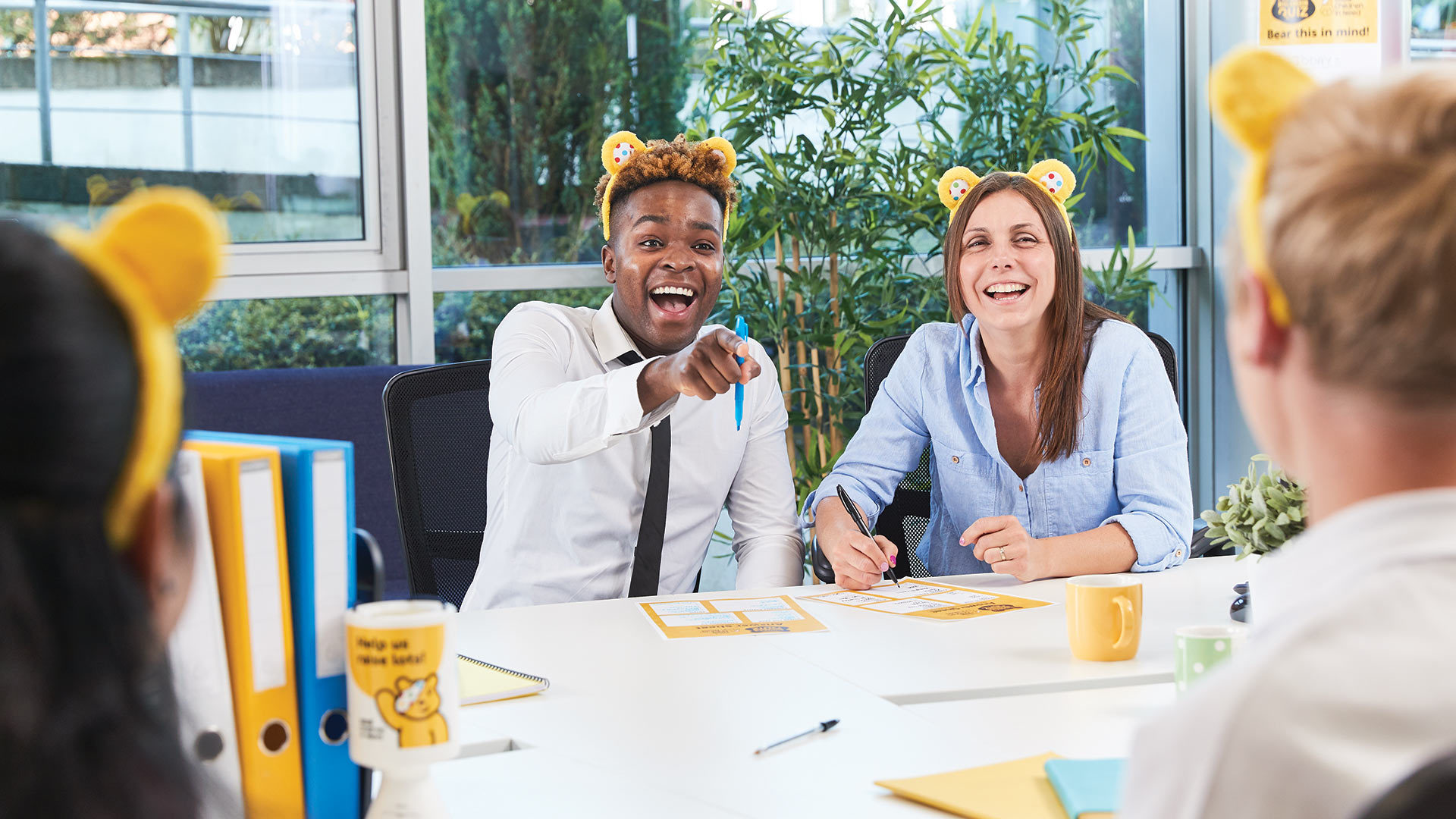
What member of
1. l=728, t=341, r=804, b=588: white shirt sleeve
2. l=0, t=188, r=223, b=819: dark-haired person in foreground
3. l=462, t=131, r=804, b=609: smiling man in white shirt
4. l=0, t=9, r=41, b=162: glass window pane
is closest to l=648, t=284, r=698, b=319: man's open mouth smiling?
l=462, t=131, r=804, b=609: smiling man in white shirt

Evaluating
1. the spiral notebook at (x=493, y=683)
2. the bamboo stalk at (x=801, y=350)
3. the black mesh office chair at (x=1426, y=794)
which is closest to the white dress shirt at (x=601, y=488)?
the spiral notebook at (x=493, y=683)

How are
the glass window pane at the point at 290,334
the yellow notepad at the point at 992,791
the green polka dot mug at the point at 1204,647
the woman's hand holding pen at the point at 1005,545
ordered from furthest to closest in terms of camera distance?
1. the glass window pane at the point at 290,334
2. the woman's hand holding pen at the point at 1005,545
3. the green polka dot mug at the point at 1204,647
4. the yellow notepad at the point at 992,791

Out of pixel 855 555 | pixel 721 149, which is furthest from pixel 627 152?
pixel 855 555

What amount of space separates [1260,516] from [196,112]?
3117 millimetres

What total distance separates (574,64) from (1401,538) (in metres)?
3.56

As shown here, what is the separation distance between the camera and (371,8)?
365cm

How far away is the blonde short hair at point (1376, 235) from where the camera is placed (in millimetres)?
545

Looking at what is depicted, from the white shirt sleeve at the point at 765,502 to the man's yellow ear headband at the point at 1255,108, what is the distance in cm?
165

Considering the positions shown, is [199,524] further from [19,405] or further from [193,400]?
[19,405]

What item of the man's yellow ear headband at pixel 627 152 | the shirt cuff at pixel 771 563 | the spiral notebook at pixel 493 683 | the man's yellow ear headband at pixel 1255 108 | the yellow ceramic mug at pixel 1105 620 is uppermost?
the man's yellow ear headband at pixel 627 152

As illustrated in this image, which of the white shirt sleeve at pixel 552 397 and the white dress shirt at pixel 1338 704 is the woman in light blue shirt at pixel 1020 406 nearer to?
the white shirt sleeve at pixel 552 397

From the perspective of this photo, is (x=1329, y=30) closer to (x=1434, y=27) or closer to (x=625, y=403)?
(x=1434, y=27)

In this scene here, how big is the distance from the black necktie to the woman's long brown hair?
70 cm

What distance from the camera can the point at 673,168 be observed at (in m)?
2.41
